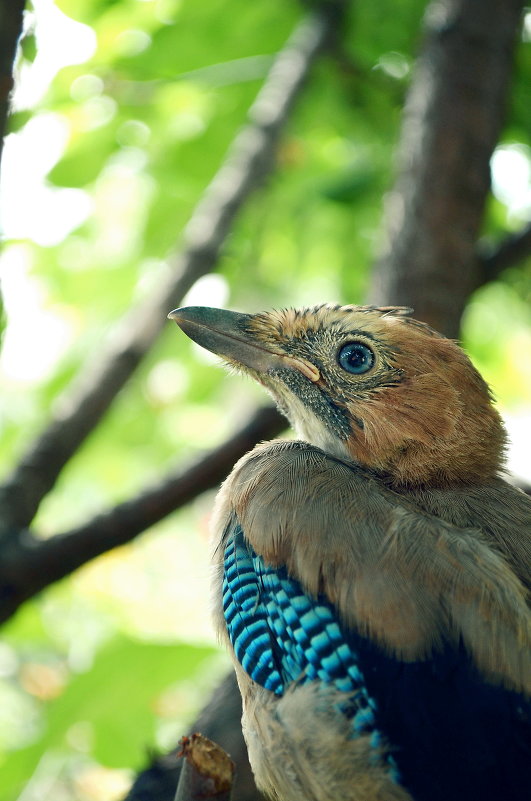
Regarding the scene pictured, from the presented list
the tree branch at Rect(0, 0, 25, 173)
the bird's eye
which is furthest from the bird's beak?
the tree branch at Rect(0, 0, 25, 173)

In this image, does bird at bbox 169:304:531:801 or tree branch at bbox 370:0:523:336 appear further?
tree branch at bbox 370:0:523:336

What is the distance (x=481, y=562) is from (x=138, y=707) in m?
1.79

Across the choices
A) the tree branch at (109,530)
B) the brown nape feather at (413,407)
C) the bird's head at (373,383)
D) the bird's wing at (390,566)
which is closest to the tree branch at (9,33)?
the bird's head at (373,383)

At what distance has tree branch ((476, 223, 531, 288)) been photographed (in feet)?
14.4

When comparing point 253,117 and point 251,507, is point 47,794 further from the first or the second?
point 253,117

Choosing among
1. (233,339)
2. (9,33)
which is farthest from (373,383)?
(9,33)

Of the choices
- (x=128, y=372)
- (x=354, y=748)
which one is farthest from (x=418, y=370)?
(x=128, y=372)

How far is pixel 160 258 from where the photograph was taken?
16.3 feet

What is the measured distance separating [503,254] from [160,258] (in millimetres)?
1781

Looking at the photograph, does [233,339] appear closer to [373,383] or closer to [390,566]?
[373,383]

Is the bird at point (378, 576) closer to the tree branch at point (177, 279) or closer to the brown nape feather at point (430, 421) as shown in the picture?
the brown nape feather at point (430, 421)

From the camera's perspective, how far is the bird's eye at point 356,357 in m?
3.11

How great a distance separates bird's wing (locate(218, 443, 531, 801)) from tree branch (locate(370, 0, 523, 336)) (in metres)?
1.43

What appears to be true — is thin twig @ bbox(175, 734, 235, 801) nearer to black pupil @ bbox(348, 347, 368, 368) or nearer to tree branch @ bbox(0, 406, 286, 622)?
black pupil @ bbox(348, 347, 368, 368)
